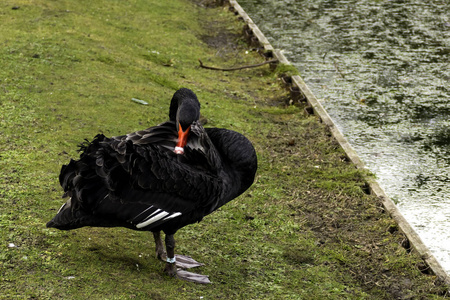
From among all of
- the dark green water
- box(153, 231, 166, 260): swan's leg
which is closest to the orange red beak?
box(153, 231, 166, 260): swan's leg

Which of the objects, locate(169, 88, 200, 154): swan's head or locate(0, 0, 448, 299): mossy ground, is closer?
locate(169, 88, 200, 154): swan's head

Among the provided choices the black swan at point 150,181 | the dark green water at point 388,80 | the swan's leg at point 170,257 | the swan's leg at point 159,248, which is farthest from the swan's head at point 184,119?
the dark green water at point 388,80

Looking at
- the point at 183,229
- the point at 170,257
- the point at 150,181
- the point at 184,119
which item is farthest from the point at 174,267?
the point at 184,119

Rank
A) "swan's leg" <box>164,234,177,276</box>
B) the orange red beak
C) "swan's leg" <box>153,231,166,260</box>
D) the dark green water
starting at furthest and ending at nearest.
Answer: the dark green water < "swan's leg" <box>153,231,166,260</box> < "swan's leg" <box>164,234,177,276</box> < the orange red beak

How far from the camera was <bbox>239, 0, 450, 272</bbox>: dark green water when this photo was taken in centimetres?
658

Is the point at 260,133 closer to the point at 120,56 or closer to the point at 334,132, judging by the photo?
the point at 334,132

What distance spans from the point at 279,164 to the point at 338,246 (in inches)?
66.5

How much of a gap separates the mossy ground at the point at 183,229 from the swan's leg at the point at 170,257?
112 millimetres

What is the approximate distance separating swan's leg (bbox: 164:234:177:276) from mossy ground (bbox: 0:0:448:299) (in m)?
0.11

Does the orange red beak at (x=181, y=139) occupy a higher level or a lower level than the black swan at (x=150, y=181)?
higher

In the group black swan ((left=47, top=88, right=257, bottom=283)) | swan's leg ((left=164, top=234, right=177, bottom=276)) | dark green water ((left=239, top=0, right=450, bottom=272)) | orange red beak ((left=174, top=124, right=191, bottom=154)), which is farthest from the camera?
dark green water ((left=239, top=0, right=450, bottom=272))

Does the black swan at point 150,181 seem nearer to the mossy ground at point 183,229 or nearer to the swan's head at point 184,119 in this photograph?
the swan's head at point 184,119

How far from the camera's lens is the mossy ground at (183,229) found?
4047 mm

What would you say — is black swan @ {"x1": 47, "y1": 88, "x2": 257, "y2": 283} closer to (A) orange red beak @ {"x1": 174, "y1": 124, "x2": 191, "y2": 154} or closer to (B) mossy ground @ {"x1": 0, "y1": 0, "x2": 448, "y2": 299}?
(A) orange red beak @ {"x1": 174, "y1": 124, "x2": 191, "y2": 154}
